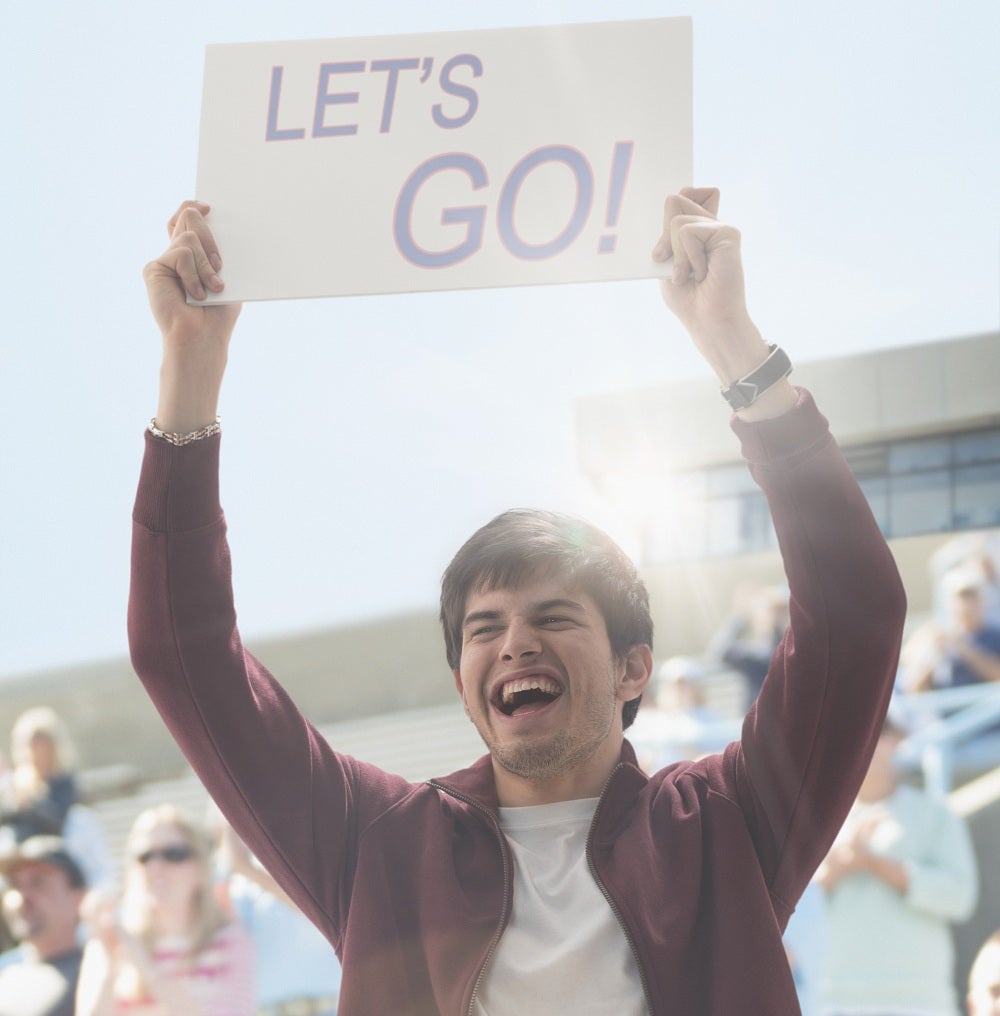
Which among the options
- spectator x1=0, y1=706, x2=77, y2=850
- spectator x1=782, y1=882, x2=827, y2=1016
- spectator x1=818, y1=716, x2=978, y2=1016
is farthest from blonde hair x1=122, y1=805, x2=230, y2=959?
spectator x1=818, y1=716, x2=978, y2=1016

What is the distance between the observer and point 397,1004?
160cm

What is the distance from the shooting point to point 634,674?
1.87m

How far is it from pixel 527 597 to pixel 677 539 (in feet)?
33.0

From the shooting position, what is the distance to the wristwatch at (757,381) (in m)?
1.70

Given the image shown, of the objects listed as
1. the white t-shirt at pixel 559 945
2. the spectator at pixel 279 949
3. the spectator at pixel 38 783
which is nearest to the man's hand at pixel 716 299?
the white t-shirt at pixel 559 945

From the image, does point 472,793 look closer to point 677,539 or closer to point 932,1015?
point 932,1015

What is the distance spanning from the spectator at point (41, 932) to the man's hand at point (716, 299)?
129 inches

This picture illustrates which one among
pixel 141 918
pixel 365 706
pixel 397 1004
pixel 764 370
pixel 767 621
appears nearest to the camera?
pixel 397 1004

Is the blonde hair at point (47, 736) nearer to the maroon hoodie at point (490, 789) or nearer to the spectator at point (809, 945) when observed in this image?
the spectator at point (809, 945)

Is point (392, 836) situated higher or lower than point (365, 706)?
lower

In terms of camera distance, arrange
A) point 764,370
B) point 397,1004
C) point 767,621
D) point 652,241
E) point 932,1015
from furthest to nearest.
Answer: point 767,621
point 932,1015
point 652,241
point 764,370
point 397,1004

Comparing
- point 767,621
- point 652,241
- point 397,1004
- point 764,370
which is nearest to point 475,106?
point 652,241

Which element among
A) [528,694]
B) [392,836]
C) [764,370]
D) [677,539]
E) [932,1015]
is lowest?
[932,1015]

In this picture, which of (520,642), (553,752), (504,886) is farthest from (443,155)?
(504,886)
